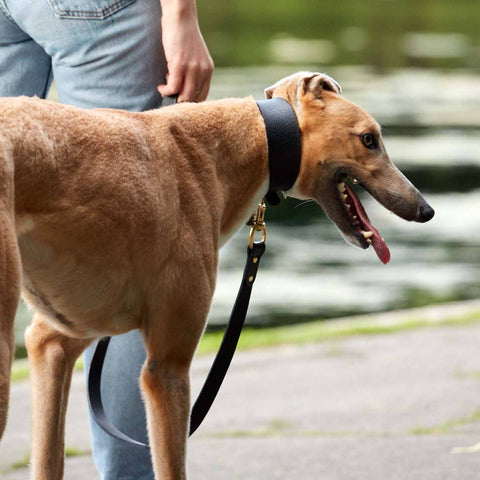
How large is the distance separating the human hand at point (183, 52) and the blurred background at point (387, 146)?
2.15ft

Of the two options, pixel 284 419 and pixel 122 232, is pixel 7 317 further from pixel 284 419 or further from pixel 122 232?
pixel 284 419

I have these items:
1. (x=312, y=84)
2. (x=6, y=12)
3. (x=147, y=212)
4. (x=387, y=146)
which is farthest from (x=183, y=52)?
(x=387, y=146)

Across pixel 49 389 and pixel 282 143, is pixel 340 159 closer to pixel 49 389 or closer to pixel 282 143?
pixel 282 143

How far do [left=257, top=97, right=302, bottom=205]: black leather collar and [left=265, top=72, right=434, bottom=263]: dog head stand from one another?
3 cm

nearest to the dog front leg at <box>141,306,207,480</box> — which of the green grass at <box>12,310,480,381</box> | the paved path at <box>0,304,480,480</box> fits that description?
the paved path at <box>0,304,480,480</box>

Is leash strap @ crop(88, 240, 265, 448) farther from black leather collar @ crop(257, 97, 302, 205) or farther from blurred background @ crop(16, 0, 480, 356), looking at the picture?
blurred background @ crop(16, 0, 480, 356)

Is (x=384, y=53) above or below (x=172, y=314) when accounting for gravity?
below

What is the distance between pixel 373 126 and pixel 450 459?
182 centimetres

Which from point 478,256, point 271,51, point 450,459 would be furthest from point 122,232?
point 271,51

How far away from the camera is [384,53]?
26.2 m

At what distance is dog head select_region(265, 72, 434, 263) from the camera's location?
3.28m

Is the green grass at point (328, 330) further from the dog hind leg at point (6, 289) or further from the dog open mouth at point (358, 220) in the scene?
the dog hind leg at point (6, 289)

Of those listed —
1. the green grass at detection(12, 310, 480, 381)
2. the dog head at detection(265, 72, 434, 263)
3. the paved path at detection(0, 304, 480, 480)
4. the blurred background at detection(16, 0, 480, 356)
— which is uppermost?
the dog head at detection(265, 72, 434, 263)

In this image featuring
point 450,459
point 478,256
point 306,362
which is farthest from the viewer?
point 478,256
